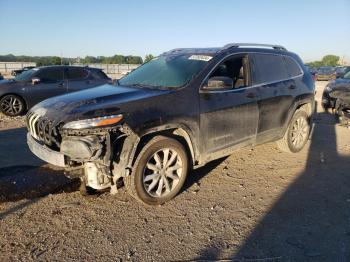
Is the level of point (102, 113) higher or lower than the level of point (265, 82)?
lower

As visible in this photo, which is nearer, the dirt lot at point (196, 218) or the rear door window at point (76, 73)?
the dirt lot at point (196, 218)

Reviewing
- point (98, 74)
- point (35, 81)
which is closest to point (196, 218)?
point (35, 81)

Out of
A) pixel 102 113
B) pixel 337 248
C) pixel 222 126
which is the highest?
pixel 102 113

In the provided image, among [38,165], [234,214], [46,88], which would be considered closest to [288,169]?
[234,214]

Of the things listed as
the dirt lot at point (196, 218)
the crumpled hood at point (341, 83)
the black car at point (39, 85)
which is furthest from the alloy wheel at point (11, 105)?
the crumpled hood at point (341, 83)

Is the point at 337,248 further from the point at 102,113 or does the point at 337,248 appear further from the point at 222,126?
the point at 102,113

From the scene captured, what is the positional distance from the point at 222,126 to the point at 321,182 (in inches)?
68.9

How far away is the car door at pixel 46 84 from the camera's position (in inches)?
395

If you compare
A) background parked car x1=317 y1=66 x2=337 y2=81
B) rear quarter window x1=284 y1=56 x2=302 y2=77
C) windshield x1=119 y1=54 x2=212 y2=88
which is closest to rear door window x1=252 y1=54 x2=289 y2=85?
rear quarter window x1=284 y1=56 x2=302 y2=77

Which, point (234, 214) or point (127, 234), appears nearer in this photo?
point (127, 234)

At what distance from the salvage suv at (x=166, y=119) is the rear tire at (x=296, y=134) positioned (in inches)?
12.9

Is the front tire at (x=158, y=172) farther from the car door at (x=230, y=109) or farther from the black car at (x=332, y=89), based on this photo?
the black car at (x=332, y=89)

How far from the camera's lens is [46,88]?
10.2m

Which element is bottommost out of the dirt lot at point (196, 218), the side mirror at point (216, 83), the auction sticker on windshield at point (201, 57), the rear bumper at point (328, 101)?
the dirt lot at point (196, 218)
